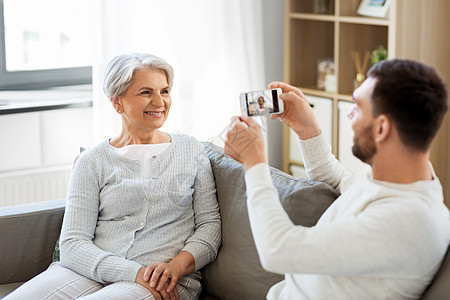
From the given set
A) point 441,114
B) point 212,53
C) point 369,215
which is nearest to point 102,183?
point 369,215

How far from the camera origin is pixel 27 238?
2098 millimetres

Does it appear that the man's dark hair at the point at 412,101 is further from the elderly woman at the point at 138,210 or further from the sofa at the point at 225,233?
the elderly woman at the point at 138,210

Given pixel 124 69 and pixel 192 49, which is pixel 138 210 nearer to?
pixel 124 69

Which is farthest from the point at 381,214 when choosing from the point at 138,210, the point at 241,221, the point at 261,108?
the point at 138,210

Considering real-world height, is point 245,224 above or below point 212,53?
below

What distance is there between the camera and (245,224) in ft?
6.17

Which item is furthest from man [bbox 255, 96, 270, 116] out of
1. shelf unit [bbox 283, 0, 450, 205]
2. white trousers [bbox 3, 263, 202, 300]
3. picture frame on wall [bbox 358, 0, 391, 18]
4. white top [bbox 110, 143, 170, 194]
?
picture frame on wall [bbox 358, 0, 391, 18]

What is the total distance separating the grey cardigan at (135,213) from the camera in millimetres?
1900

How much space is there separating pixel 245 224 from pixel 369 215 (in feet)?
2.06

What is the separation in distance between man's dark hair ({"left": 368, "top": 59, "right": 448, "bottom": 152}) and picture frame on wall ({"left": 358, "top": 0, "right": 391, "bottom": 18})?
1.76 m

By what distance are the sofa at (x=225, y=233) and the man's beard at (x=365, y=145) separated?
33cm

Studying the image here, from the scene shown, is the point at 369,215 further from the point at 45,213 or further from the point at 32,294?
the point at 45,213

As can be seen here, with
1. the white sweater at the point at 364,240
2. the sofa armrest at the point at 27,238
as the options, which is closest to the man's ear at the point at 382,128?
the white sweater at the point at 364,240

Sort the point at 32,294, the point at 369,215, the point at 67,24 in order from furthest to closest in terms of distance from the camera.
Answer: the point at 67,24
the point at 32,294
the point at 369,215
